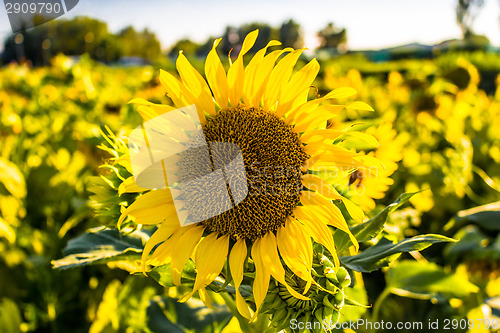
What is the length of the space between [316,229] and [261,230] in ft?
0.39

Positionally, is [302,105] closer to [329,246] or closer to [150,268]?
[329,246]

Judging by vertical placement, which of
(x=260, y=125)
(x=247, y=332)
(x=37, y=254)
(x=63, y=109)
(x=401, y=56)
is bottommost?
(x=401, y=56)

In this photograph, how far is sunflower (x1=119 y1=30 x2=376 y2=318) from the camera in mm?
780

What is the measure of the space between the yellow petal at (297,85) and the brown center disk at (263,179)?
5 centimetres

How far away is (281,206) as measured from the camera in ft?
2.70

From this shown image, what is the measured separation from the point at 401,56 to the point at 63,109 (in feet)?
50.5

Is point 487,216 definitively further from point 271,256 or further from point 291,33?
point 291,33

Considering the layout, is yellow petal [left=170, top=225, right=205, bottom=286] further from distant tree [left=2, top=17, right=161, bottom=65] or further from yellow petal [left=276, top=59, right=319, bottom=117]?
distant tree [left=2, top=17, right=161, bottom=65]

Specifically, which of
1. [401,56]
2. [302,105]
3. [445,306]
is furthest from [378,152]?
[401,56]

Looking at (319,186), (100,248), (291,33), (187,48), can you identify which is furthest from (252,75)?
(291,33)

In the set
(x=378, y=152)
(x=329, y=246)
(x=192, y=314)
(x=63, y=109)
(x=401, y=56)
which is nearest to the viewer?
(x=329, y=246)

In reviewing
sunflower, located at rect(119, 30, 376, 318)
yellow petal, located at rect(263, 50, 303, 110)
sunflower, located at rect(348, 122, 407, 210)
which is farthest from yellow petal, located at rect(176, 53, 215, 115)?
sunflower, located at rect(348, 122, 407, 210)

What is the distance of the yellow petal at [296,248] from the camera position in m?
→ 0.74

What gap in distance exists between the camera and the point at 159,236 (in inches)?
30.8
